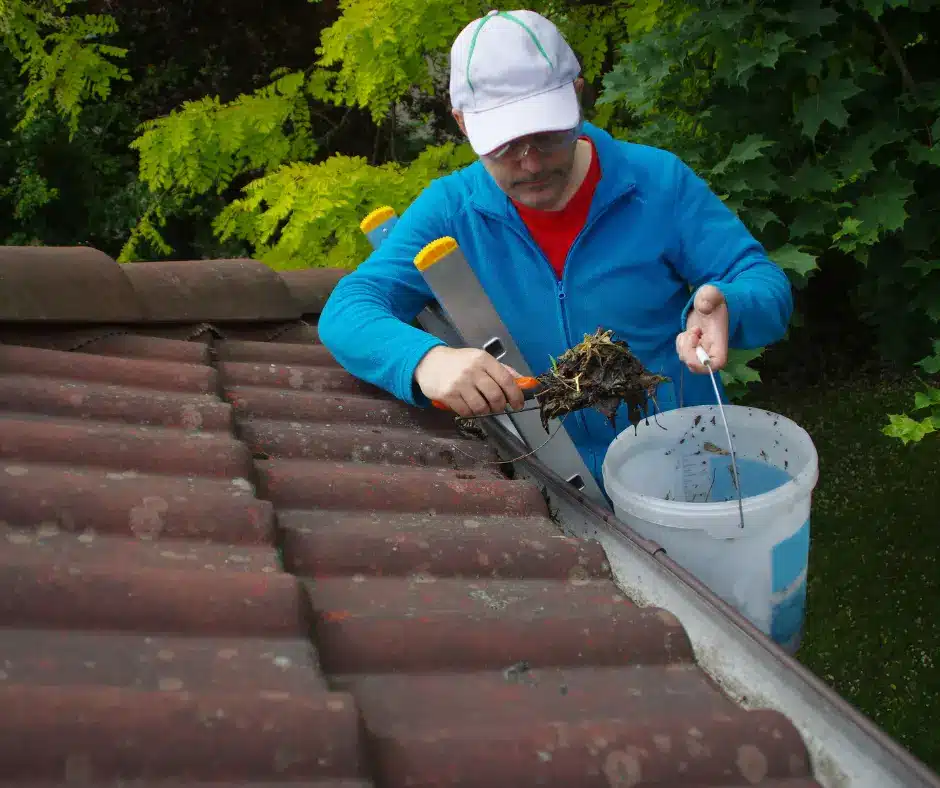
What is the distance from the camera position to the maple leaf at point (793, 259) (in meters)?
4.48

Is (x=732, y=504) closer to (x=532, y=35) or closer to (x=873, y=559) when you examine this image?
(x=532, y=35)

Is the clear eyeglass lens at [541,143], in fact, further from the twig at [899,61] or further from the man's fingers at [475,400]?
the twig at [899,61]

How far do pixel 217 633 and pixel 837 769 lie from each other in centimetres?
96

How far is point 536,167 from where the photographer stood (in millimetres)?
2355

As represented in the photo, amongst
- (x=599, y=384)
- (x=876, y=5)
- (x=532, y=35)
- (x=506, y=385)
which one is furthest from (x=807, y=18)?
(x=506, y=385)

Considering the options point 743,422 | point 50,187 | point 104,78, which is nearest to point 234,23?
point 104,78

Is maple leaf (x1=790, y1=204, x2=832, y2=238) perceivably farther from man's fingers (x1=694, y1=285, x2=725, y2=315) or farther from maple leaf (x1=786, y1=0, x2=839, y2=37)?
man's fingers (x1=694, y1=285, x2=725, y2=315)

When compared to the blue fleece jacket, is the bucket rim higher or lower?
lower

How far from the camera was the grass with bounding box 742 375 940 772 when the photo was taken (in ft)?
17.4

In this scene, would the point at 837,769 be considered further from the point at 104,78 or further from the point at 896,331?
the point at 104,78

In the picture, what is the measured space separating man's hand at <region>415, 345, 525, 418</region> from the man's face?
518 mm

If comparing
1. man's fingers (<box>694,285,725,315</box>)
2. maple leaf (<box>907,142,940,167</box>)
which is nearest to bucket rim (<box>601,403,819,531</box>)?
man's fingers (<box>694,285,725,315</box>)

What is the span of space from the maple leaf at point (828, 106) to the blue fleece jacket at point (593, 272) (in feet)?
8.13

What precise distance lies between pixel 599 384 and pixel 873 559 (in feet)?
16.6
